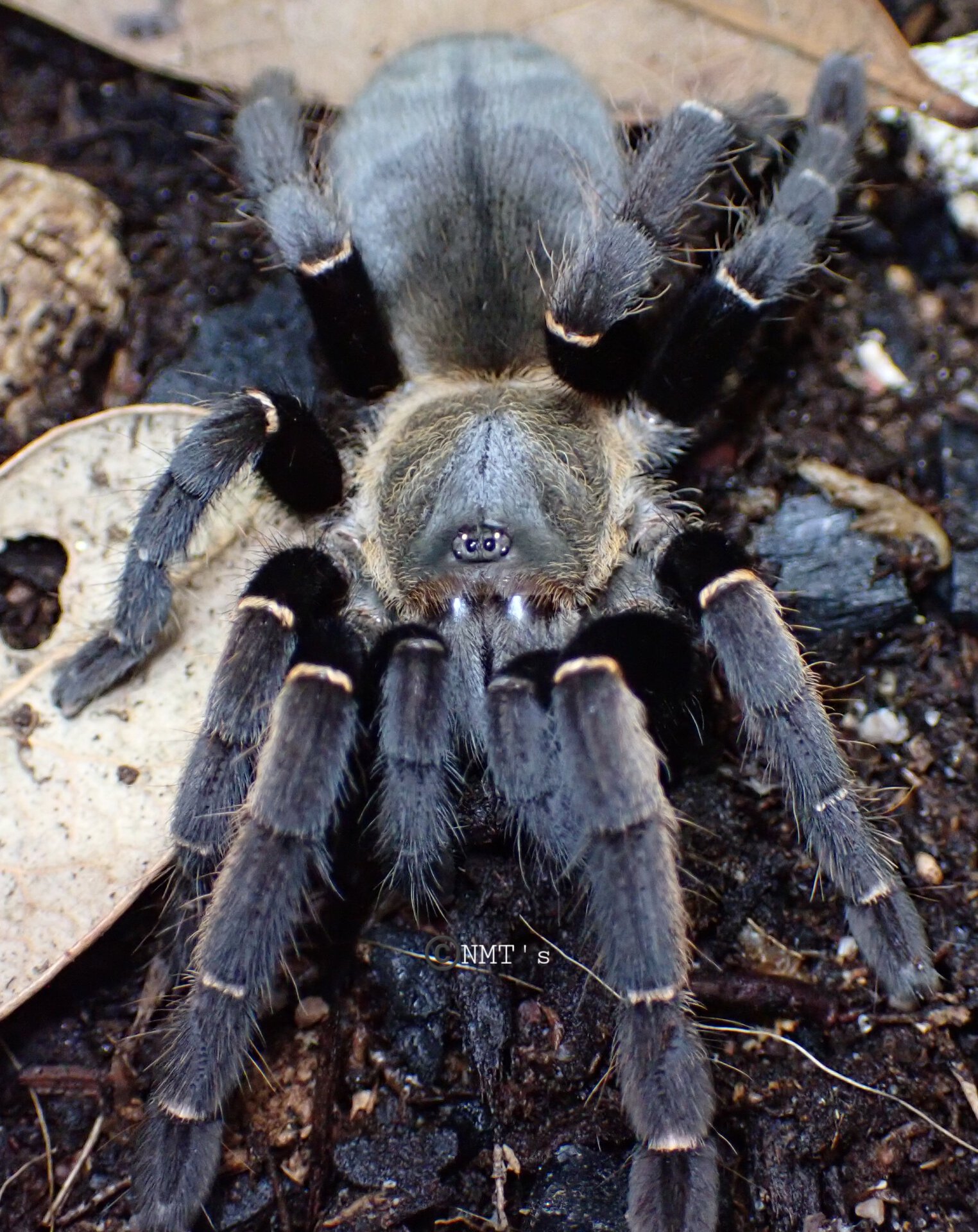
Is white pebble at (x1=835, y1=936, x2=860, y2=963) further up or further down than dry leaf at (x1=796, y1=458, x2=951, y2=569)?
further down

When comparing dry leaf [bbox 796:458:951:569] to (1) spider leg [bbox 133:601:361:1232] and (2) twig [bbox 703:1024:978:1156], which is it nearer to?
(2) twig [bbox 703:1024:978:1156]

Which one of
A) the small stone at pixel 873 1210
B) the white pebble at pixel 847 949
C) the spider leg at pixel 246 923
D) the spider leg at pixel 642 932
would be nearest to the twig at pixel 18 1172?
the spider leg at pixel 246 923

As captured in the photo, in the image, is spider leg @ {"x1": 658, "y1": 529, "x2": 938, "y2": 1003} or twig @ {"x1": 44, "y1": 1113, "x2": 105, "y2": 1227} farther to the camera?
twig @ {"x1": 44, "y1": 1113, "x2": 105, "y2": 1227}

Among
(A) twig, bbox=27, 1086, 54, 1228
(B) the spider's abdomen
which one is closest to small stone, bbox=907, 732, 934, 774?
(B) the spider's abdomen

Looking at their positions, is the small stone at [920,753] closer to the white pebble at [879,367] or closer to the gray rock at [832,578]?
the gray rock at [832,578]

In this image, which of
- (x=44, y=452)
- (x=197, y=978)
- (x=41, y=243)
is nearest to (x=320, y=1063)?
(x=197, y=978)

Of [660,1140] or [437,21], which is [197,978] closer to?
[660,1140]
